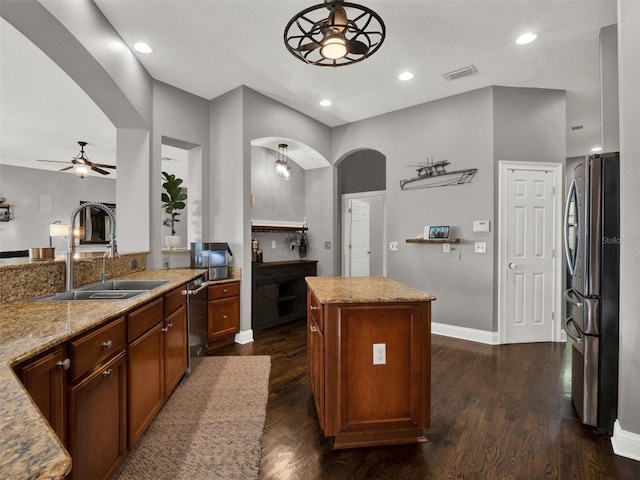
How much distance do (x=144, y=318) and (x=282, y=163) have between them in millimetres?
3604

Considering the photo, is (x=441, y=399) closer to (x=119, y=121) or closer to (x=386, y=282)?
(x=386, y=282)

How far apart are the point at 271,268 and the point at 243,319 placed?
797mm

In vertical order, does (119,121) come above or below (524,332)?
above

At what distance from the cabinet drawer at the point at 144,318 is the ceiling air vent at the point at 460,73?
3.70 meters

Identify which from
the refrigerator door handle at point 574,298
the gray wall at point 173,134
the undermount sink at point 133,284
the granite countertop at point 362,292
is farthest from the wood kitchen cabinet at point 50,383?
the refrigerator door handle at point 574,298

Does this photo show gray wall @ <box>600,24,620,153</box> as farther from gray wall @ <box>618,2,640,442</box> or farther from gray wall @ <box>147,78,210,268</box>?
gray wall @ <box>147,78,210,268</box>

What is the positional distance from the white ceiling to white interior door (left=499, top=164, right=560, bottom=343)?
1.15 meters

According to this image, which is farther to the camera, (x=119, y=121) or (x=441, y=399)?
(x=119, y=121)

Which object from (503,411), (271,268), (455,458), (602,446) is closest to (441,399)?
(503,411)

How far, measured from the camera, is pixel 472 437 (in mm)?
2045

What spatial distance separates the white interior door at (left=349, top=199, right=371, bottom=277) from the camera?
19.0 ft

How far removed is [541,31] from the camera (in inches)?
114

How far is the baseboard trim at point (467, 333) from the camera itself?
3.85 meters

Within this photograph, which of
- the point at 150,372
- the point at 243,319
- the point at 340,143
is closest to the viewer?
the point at 150,372
